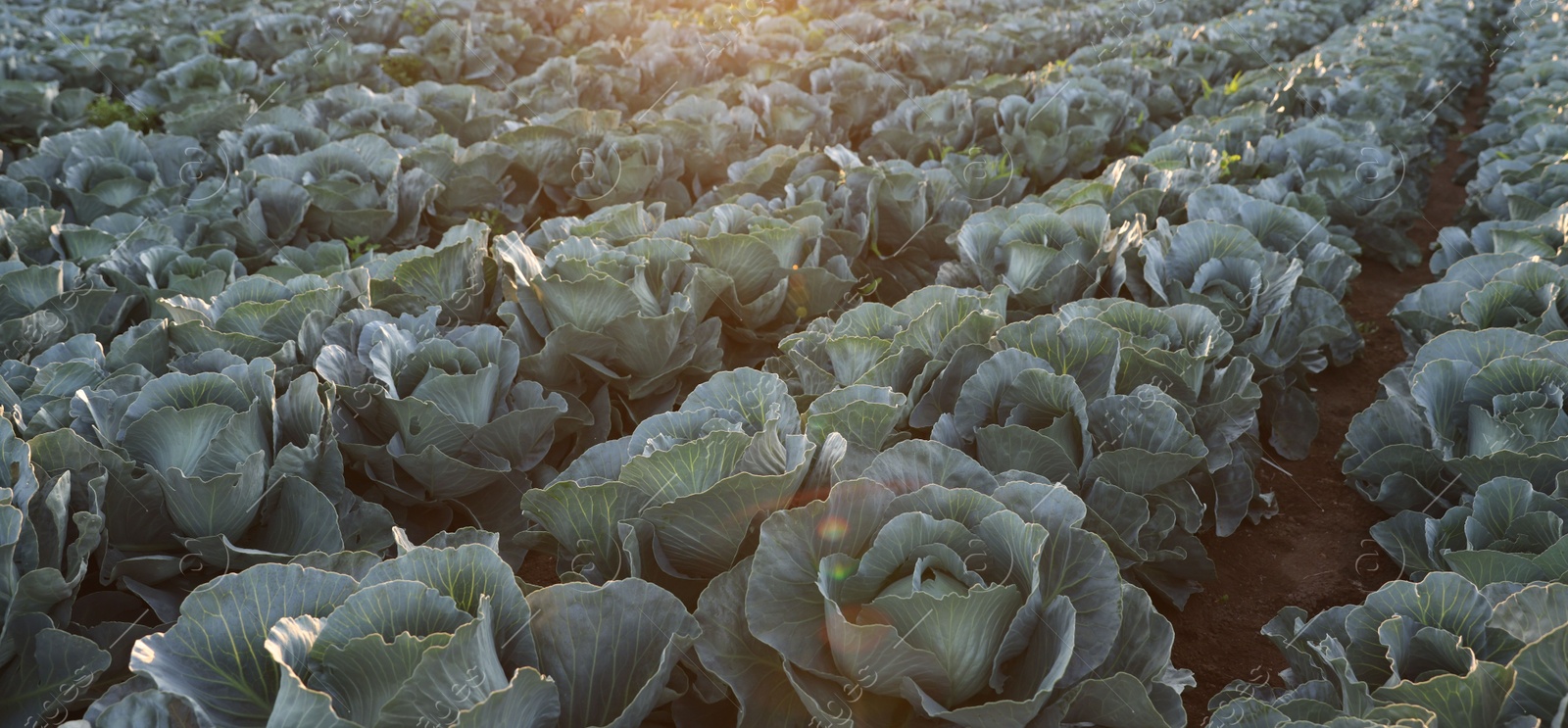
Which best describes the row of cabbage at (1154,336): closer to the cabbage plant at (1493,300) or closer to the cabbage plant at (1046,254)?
the cabbage plant at (1046,254)

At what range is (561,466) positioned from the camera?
3.45 meters

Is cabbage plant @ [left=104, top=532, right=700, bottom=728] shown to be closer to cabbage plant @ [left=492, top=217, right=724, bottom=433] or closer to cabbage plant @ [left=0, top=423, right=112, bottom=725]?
cabbage plant @ [left=0, top=423, right=112, bottom=725]

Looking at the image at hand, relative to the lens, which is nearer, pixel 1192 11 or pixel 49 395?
pixel 49 395

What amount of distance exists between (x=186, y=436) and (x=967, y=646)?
215 centimetres

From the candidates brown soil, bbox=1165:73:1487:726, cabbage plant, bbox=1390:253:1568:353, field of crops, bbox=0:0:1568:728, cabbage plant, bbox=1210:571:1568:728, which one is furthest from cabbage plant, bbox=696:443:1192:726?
cabbage plant, bbox=1390:253:1568:353

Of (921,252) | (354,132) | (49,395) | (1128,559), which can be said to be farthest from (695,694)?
(354,132)

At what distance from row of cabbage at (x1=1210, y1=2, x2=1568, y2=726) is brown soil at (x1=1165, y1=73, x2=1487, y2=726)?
0.23 metres

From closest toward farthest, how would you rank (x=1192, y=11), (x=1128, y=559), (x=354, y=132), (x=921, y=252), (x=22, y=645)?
(x=22, y=645) → (x=1128, y=559) → (x=921, y=252) → (x=354, y=132) → (x=1192, y=11)

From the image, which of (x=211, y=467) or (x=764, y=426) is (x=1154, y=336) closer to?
(x=764, y=426)

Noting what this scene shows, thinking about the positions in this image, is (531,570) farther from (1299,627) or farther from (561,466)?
(1299,627)

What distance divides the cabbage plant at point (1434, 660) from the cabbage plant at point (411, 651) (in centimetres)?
128

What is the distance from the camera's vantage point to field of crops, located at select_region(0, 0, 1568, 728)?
1800mm

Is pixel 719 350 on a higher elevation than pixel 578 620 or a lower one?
lower

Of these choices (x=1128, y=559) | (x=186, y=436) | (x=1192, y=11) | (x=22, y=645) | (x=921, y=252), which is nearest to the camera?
(x=22, y=645)
